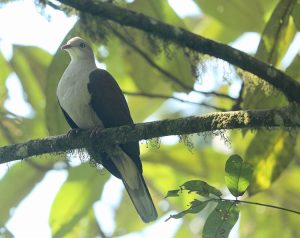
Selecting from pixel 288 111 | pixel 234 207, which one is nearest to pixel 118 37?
pixel 288 111

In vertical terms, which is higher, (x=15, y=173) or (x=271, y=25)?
(x=271, y=25)

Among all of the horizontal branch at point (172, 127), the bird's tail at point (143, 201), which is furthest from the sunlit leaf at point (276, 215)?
the horizontal branch at point (172, 127)

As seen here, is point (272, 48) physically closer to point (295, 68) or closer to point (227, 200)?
point (295, 68)

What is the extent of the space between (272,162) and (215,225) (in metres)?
1.52

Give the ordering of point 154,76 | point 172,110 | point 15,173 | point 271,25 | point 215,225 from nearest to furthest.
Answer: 1. point 215,225
2. point 271,25
3. point 15,173
4. point 154,76
5. point 172,110

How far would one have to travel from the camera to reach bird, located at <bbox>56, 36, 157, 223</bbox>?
4.58 metres

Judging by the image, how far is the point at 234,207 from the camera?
307cm

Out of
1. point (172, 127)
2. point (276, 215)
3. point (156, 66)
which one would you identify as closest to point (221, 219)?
point (172, 127)

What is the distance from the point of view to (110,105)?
4590 millimetres

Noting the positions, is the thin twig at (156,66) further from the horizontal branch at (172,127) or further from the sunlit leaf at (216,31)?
the horizontal branch at (172,127)

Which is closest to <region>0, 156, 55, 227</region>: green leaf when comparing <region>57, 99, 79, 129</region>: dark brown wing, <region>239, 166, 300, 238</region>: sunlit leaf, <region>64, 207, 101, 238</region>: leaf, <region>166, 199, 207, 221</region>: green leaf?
<region>57, 99, 79, 129</region>: dark brown wing

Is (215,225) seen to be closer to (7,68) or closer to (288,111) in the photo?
(288,111)

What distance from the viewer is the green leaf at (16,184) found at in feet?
15.5

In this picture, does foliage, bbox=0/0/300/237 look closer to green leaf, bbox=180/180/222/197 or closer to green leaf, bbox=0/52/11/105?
green leaf, bbox=0/52/11/105
